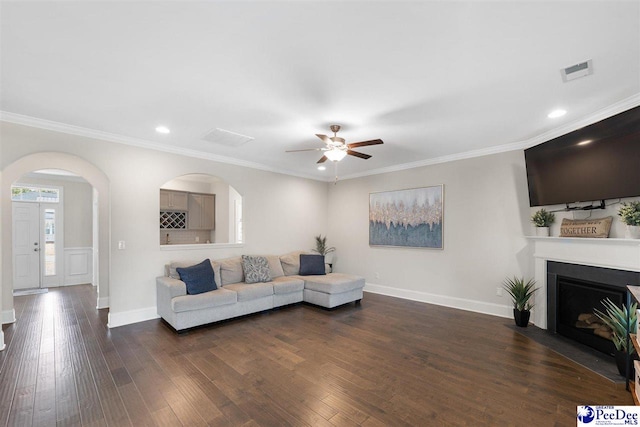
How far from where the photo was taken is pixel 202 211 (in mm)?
7496

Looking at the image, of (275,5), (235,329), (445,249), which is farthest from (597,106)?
(235,329)

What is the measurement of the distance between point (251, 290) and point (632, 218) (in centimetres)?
481

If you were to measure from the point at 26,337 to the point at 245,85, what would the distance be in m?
4.28

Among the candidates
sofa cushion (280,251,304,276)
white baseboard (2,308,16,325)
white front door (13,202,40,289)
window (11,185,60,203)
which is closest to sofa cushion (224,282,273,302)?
sofa cushion (280,251,304,276)

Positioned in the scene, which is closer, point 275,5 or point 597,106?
point 275,5

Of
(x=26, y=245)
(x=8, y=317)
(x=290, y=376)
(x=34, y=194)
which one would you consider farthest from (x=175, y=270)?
(x=34, y=194)

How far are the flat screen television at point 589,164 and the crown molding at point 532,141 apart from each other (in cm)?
15

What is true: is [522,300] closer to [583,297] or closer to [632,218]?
[583,297]

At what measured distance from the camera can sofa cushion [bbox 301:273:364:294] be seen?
16.0ft

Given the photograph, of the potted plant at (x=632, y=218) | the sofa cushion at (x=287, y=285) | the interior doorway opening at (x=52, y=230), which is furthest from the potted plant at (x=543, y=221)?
the interior doorway opening at (x=52, y=230)

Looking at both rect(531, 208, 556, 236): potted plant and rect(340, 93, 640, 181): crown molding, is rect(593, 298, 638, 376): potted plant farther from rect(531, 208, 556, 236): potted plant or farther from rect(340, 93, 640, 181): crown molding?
rect(340, 93, 640, 181): crown molding

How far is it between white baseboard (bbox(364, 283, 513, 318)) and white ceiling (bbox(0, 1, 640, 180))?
109 inches

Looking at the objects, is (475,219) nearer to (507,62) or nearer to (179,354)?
(507,62)

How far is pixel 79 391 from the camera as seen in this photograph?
8.09 feet
